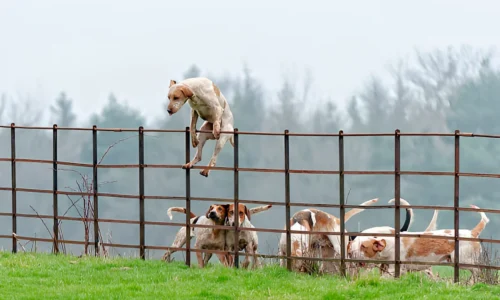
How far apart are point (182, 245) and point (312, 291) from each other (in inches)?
108

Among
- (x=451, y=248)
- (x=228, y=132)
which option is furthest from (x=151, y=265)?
(x=451, y=248)

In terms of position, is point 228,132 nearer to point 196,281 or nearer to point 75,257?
point 196,281

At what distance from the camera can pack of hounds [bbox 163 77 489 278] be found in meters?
11.8

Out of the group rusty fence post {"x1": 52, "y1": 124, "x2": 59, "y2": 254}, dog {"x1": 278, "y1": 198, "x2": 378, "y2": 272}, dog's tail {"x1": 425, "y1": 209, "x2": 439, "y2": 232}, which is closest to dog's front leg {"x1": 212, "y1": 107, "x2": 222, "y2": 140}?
dog {"x1": 278, "y1": 198, "x2": 378, "y2": 272}

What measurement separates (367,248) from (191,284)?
8.27 feet

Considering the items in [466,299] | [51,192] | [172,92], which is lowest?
[466,299]

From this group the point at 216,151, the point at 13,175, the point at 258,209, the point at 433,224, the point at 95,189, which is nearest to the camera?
the point at 216,151

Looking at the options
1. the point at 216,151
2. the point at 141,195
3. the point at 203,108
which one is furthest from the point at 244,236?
the point at 203,108

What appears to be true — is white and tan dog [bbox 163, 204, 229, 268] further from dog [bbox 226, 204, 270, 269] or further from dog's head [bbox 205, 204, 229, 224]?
dog [bbox 226, 204, 270, 269]

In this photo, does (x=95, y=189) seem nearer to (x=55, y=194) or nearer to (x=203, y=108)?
(x=55, y=194)

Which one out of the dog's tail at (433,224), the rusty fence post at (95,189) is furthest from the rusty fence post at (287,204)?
the rusty fence post at (95,189)

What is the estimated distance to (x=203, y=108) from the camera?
1186 cm

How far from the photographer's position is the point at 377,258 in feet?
40.7

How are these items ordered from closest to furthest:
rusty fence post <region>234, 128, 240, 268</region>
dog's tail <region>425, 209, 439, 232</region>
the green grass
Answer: the green grass, rusty fence post <region>234, 128, 240, 268</region>, dog's tail <region>425, 209, 439, 232</region>
